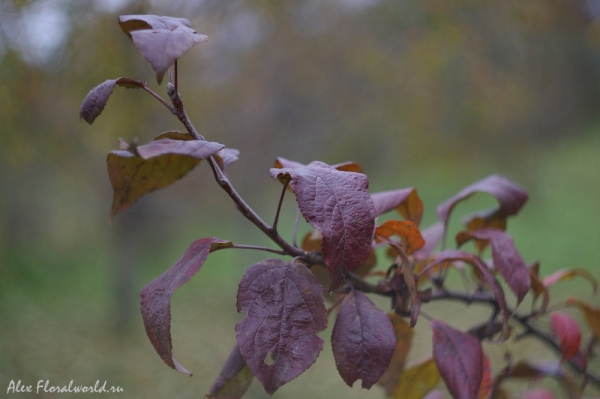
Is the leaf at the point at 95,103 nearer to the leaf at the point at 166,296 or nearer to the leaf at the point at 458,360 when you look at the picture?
the leaf at the point at 166,296

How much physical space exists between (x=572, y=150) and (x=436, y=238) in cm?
849

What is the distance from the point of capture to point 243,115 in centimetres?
A: 371

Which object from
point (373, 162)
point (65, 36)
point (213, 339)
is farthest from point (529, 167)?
point (65, 36)

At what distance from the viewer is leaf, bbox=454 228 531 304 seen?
2.00 ft

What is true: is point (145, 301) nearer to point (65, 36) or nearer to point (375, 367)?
point (375, 367)

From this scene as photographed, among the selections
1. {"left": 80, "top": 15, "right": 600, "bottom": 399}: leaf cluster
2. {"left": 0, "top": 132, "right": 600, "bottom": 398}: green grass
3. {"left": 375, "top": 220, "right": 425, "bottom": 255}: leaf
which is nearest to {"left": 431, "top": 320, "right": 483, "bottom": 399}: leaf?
{"left": 80, "top": 15, "right": 600, "bottom": 399}: leaf cluster

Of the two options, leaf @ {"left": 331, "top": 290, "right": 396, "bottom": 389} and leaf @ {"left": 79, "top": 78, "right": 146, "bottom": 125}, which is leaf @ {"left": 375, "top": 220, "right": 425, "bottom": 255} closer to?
leaf @ {"left": 331, "top": 290, "right": 396, "bottom": 389}

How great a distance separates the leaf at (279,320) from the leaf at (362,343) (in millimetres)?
55

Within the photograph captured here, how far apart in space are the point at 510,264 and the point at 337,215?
→ 34 centimetres

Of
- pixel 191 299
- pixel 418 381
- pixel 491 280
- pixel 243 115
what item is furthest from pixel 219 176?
pixel 191 299

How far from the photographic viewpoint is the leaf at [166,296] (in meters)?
0.44

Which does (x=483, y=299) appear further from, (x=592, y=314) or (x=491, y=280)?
(x=592, y=314)

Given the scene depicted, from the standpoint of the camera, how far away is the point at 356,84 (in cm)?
359

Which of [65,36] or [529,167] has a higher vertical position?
[65,36]
